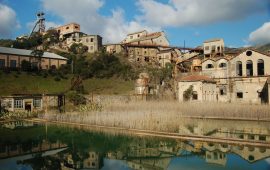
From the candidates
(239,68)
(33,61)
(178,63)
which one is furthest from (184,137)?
(33,61)

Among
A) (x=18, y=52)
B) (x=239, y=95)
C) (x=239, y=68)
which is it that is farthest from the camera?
(x=18, y=52)

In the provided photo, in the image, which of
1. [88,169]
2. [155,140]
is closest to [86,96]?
[155,140]

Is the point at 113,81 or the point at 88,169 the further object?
the point at 113,81

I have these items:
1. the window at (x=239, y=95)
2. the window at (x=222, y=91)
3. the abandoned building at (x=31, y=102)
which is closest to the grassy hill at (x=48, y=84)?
the abandoned building at (x=31, y=102)

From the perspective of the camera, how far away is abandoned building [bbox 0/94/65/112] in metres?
28.4

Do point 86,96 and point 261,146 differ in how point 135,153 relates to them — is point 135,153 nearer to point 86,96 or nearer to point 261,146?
point 261,146

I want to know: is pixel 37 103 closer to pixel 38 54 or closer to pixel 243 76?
pixel 243 76

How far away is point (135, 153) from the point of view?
13.3 meters

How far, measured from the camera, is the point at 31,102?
2992cm

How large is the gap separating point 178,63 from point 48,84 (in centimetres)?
1945

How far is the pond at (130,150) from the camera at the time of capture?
11.5 m

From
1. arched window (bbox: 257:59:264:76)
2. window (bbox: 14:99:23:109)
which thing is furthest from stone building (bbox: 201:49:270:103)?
window (bbox: 14:99:23:109)

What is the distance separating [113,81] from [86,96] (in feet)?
43.8

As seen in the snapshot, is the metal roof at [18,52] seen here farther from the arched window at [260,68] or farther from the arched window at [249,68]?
the arched window at [260,68]
